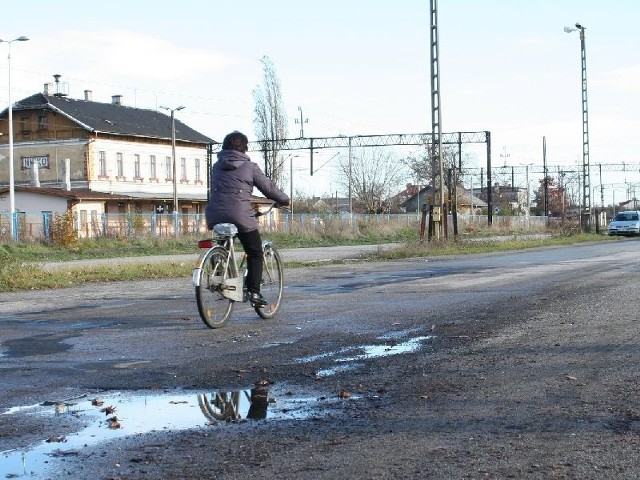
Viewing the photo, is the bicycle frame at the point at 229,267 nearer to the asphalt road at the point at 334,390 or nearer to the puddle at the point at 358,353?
the asphalt road at the point at 334,390

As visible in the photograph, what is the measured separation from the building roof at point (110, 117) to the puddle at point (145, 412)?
65.3 meters

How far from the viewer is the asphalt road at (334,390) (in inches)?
162

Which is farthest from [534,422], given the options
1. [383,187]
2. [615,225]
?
[383,187]

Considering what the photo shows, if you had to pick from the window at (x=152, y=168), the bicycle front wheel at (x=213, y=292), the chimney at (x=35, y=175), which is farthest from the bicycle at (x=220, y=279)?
the window at (x=152, y=168)

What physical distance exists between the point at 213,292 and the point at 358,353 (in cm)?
214

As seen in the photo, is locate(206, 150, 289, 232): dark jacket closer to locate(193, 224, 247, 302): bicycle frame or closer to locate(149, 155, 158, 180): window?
locate(193, 224, 247, 302): bicycle frame

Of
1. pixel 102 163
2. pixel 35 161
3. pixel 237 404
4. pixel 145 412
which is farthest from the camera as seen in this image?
pixel 35 161

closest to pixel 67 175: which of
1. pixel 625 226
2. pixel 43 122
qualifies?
pixel 43 122

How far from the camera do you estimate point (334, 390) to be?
577 cm

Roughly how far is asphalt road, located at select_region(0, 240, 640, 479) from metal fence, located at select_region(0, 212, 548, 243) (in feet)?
109

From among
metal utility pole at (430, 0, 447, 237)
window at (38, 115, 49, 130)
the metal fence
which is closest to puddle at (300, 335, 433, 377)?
metal utility pole at (430, 0, 447, 237)

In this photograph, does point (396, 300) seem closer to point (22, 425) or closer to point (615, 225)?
point (22, 425)

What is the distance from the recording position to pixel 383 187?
9812cm

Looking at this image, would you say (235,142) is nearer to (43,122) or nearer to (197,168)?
(43,122)
